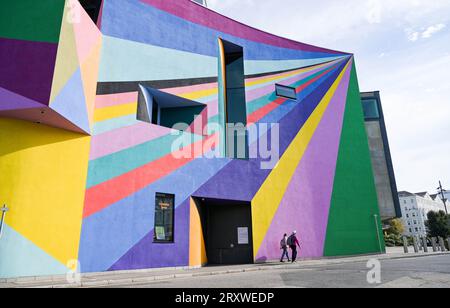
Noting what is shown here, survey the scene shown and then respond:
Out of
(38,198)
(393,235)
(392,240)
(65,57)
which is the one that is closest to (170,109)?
(65,57)

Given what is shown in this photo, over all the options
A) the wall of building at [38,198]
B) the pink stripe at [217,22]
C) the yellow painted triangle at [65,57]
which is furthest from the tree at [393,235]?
the yellow painted triangle at [65,57]

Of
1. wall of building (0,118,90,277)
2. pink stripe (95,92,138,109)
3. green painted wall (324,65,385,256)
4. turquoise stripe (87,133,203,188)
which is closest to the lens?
wall of building (0,118,90,277)

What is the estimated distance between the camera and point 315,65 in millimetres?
26000

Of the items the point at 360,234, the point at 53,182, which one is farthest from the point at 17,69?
the point at 360,234

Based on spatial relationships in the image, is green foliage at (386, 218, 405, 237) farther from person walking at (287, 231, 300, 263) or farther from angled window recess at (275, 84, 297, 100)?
person walking at (287, 231, 300, 263)

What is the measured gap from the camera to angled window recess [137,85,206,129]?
17969 millimetres

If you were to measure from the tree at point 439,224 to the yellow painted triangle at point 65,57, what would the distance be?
213ft

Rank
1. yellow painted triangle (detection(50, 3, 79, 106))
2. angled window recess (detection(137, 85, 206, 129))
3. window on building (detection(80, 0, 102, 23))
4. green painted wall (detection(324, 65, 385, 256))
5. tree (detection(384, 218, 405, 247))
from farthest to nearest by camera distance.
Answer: tree (detection(384, 218, 405, 247)), green painted wall (detection(324, 65, 385, 256)), angled window recess (detection(137, 85, 206, 129)), window on building (detection(80, 0, 102, 23)), yellow painted triangle (detection(50, 3, 79, 106))

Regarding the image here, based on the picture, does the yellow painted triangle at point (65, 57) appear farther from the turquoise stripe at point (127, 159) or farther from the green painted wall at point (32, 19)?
the turquoise stripe at point (127, 159)

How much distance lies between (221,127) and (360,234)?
13057 mm

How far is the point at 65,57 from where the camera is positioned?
12367mm

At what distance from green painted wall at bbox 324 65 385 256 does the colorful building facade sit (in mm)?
126

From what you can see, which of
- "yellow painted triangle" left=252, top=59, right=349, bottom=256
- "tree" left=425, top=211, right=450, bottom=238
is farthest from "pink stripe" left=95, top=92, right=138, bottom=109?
"tree" left=425, top=211, right=450, bottom=238
